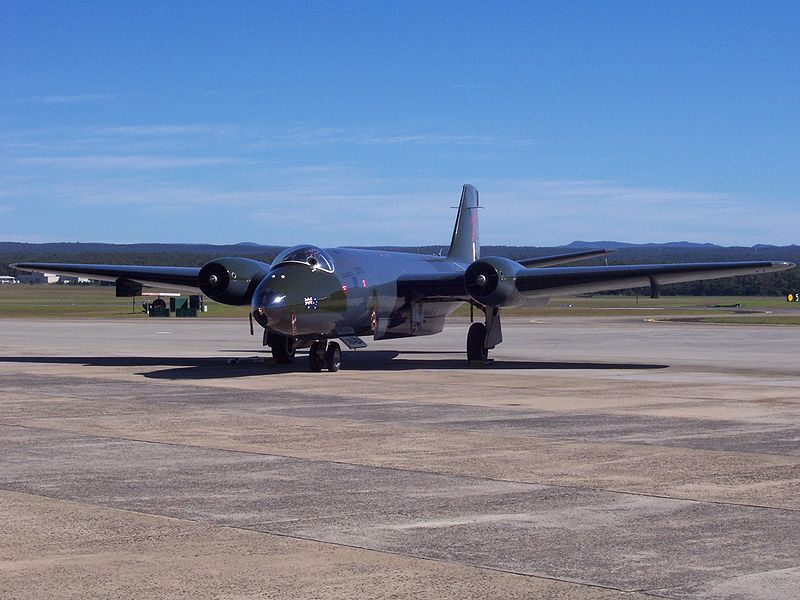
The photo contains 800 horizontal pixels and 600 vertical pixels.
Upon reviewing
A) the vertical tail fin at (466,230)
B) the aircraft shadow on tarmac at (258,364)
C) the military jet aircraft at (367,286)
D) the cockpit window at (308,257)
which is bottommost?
the aircraft shadow on tarmac at (258,364)

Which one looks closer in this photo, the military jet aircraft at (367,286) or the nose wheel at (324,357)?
the military jet aircraft at (367,286)

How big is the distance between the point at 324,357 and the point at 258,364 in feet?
11.0

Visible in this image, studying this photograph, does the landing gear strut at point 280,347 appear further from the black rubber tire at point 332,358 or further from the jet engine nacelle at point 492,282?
the jet engine nacelle at point 492,282

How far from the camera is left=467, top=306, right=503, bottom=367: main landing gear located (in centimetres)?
3456

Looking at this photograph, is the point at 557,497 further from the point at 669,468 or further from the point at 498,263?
the point at 498,263

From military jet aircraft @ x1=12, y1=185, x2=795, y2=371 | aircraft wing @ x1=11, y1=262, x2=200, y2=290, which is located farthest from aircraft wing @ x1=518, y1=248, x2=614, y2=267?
aircraft wing @ x1=11, y1=262, x2=200, y2=290

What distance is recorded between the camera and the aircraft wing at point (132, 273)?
A: 3672 cm

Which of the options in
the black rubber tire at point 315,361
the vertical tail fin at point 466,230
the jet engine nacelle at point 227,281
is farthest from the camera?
the vertical tail fin at point 466,230

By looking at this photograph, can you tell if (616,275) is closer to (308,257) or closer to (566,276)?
(566,276)

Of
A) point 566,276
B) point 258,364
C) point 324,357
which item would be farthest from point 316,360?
point 566,276

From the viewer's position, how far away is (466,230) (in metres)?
43.1

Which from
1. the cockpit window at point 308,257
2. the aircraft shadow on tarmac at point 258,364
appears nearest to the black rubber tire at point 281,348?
the aircraft shadow on tarmac at point 258,364

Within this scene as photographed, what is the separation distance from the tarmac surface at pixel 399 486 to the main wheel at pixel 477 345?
5681 mm

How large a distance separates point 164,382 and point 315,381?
3464mm
